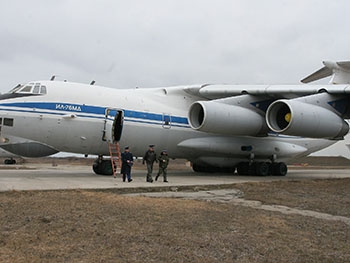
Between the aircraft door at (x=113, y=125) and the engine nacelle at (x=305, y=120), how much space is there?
4895 millimetres

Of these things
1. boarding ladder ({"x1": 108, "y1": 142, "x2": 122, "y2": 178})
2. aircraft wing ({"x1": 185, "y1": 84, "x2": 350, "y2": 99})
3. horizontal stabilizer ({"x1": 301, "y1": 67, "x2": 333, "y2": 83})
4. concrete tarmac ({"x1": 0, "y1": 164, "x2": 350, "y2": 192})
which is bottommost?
concrete tarmac ({"x1": 0, "y1": 164, "x2": 350, "y2": 192})

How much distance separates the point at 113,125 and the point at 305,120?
6038 mm

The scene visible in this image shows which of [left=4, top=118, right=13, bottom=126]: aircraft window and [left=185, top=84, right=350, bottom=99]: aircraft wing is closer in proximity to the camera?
[left=4, top=118, right=13, bottom=126]: aircraft window

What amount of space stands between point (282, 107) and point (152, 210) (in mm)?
9022

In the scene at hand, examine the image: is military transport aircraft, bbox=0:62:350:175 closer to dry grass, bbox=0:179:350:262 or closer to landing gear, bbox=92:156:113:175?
landing gear, bbox=92:156:113:175

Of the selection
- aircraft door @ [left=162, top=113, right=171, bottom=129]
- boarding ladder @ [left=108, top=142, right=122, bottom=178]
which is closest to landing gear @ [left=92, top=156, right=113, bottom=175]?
boarding ladder @ [left=108, top=142, right=122, bottom=178]

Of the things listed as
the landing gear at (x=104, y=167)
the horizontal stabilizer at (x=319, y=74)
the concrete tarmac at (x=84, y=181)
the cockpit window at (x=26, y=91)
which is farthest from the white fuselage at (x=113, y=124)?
the horizontal stabilizer at (x=319, y=74)

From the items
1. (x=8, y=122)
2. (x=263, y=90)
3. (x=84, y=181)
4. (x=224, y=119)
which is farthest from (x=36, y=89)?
(x=263, y=90)

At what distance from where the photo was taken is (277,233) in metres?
4.89

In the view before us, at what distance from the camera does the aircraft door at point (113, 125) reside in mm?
12898

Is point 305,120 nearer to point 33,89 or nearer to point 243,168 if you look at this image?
point 243,168

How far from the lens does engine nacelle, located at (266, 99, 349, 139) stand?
12.4 meters

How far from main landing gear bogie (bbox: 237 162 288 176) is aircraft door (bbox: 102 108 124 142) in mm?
5637

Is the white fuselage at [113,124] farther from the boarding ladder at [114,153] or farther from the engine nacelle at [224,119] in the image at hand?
the engine nacelle at [224,119]
